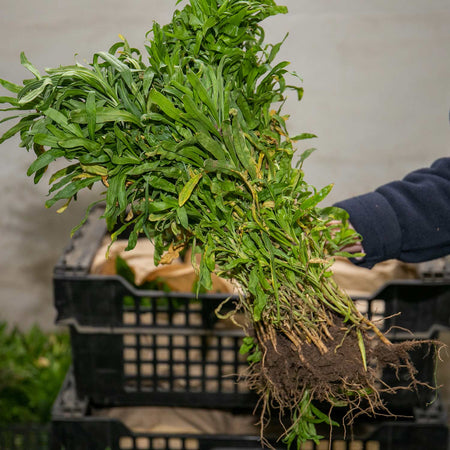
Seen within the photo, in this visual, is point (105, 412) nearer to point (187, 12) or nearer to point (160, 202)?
point (160, 202)

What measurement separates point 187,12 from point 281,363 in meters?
0.49

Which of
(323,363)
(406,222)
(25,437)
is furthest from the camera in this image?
(25,437)

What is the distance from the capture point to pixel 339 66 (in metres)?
1.65

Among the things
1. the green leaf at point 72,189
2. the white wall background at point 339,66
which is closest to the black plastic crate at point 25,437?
the white wall background at point 339,66

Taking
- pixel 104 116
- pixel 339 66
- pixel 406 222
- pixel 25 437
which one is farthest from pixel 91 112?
pixel 339 66

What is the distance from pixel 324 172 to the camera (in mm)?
1739

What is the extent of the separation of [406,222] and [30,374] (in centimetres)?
104

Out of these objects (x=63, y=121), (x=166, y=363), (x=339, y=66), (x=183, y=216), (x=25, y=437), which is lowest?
(x=25, y=437)

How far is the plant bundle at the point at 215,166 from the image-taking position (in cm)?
71

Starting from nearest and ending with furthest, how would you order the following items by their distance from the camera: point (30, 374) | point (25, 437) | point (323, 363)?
1. point (323, 363)
2. point (25, 437)
3. point (30, 374)

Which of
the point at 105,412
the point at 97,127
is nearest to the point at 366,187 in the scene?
the point at 105,412

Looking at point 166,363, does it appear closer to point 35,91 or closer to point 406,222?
point 406,222

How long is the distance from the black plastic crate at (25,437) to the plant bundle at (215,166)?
27.6 inches

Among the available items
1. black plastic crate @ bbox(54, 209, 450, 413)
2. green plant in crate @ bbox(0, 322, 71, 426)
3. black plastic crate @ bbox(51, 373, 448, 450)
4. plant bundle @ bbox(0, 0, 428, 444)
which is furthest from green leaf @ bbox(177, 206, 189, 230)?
green plant in crate @ bbox(0, 322, 71, 426)
